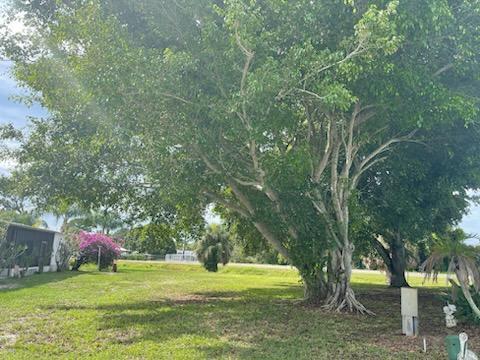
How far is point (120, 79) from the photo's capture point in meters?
8.48

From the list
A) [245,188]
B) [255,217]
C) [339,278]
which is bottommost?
[339,278]

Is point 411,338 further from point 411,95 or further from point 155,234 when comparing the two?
point 155,234

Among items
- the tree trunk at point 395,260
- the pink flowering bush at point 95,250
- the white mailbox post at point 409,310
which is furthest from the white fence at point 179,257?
the white mailbox post at point 409,310

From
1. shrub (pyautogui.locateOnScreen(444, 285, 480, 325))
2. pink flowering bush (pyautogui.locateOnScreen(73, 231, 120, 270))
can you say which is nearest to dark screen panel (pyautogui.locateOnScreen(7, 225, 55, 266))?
pink flowering bush (pyautogui.locateOnScreen(73, 231, 120, 270))

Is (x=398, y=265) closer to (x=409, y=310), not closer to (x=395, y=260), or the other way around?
(x=395, y=260)

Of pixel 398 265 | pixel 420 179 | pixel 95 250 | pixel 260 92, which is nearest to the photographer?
pixel 260 92

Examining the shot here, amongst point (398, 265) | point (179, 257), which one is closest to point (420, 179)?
point (398, 265)

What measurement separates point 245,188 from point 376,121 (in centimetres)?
415

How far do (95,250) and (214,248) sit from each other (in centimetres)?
899

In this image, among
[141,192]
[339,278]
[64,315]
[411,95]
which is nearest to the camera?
[411,95]

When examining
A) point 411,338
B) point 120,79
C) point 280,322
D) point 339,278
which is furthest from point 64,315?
point 411,338

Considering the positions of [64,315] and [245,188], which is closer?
[64,315]

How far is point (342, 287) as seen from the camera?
11188mm

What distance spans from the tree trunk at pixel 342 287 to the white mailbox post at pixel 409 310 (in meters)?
2.97
